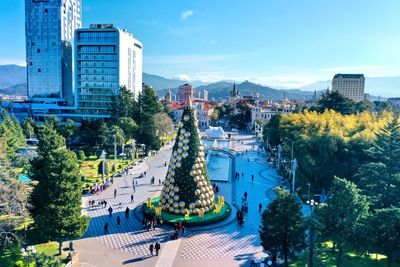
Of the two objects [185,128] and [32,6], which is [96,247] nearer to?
[185,128]

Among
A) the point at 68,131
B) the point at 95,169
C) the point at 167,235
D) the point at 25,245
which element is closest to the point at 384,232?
the point at 167,235

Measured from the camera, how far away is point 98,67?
82.6m

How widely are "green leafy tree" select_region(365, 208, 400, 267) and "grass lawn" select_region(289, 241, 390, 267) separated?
2.23 metres

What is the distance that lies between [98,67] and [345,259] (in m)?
75.0

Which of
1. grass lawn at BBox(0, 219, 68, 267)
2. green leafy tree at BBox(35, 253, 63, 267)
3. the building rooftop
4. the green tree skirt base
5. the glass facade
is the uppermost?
the building rooftop

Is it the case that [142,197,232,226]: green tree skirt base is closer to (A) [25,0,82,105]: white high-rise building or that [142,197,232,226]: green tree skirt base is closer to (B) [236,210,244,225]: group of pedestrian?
(B) [236,210,244,225]: group of pedestrian

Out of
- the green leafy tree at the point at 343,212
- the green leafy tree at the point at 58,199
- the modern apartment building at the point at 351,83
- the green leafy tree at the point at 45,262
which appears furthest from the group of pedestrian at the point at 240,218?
the modern apartment building at the point at 351,83

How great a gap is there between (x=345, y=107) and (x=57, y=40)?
246ft

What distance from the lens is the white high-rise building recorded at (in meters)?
90.3

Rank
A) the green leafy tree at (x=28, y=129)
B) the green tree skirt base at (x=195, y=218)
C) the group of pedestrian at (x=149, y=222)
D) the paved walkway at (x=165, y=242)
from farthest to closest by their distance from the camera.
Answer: the green leafy tree at (x=28, y=129) → the green tree skirt base at (x=195, y=218) → the group of pedestrian at (x=149, y=222) → the paved walkway at (x=165, y=242)

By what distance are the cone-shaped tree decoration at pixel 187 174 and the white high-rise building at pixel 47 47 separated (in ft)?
246

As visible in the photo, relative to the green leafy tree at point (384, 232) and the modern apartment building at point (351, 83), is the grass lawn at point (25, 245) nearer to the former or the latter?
the green leafy tree at point (384, 232)

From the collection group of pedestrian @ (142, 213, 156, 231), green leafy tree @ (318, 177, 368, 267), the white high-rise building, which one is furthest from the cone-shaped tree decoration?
the white high-rise building

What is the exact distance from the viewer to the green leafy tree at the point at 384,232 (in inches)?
677
